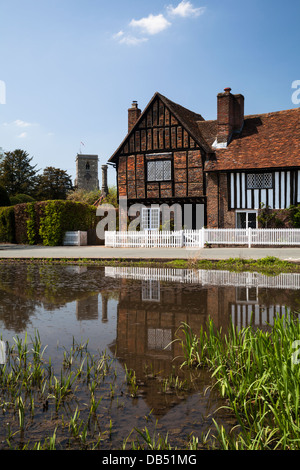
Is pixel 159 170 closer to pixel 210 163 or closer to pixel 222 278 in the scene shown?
pixel 210 163

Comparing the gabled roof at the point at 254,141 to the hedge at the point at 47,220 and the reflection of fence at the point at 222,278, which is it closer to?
the hedge at the point at 47,220

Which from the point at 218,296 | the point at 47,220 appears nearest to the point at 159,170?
the point at 47,220

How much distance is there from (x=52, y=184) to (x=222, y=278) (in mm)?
37823

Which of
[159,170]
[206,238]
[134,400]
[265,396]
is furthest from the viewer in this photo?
[159,170]

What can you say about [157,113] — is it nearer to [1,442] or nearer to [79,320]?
[79,320]

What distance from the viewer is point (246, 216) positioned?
22750mm

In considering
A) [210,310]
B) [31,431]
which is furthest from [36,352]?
[210,310]

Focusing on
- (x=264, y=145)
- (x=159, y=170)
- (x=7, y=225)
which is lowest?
(x=7, y=225)

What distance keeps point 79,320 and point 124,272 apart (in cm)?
563

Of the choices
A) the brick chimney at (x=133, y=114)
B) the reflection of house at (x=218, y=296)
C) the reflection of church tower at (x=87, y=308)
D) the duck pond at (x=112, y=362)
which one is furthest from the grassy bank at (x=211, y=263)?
the brick chimney at (x=133, y=114)

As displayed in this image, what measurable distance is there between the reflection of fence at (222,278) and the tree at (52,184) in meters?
34.8

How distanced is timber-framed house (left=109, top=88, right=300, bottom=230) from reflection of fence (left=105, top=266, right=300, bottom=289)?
1209 centimetres

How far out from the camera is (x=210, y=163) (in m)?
23.1
